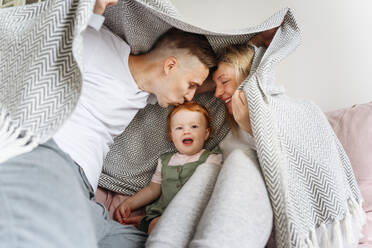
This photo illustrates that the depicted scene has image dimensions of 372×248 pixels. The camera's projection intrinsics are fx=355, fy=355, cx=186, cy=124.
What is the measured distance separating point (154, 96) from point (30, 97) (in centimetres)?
59

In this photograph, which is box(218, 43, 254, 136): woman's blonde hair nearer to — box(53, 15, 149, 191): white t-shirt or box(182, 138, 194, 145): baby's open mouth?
box(182, 138, 194, 145): baby's open mouth

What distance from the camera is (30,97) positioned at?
2.27 feet

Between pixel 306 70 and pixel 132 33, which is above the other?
pixel 132 33

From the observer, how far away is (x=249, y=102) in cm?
91

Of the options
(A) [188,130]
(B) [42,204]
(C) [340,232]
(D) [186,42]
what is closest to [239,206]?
(C) [340,232]

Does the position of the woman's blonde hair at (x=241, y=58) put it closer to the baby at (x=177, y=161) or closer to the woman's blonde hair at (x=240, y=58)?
the woman's blonde hair at (x=240, y=58)

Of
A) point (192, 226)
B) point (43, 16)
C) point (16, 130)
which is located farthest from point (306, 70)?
point (16, 130)

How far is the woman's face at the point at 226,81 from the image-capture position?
3.84 ft

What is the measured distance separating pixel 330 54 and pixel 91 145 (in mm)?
1137

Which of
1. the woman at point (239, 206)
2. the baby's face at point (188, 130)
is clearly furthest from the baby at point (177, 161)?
the woman at point (239, 206)

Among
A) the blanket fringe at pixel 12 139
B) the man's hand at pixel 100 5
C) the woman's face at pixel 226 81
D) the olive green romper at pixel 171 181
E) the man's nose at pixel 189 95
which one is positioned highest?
the man's hand at pixel 100 5

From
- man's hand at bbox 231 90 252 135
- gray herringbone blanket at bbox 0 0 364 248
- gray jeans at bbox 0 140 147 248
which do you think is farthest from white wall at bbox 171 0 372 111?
gray jeans at bbox 0 140 147 248

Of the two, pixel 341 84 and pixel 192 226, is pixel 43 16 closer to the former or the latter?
pixel 192 226

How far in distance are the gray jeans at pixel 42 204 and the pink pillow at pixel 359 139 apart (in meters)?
0.86
